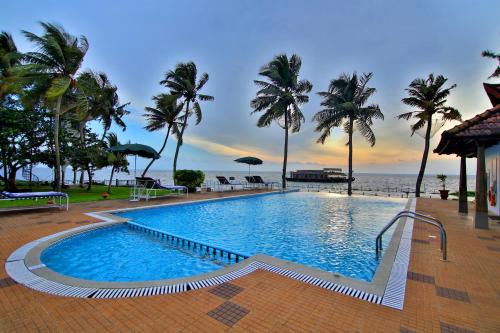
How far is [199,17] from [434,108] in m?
18.1

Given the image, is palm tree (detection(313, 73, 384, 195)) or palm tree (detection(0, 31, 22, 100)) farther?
palm tree (detection(313, 73, 384, 195))

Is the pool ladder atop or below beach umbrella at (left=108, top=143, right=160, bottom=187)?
below

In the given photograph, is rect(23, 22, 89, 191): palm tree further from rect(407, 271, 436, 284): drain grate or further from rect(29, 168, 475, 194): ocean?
rect(407, 271, 436, 284): drain grate

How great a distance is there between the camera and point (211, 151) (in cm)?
3841

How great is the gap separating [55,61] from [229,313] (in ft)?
52.9

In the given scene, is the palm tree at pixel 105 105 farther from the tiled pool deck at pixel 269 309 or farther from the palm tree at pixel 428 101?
the palm tree at pixel 428 101

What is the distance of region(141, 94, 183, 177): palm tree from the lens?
2000 centimetres

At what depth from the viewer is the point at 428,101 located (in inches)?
682

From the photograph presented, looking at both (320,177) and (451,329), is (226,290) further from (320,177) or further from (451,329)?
(320,177)

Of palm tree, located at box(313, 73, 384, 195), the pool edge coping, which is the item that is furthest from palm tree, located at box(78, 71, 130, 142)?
palm tree, located at box(313, 73, 384, 195)

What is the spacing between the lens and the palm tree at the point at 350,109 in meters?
20.1

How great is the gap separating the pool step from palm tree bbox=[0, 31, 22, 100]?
1104 cm

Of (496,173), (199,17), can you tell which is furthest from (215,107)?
(496,173)

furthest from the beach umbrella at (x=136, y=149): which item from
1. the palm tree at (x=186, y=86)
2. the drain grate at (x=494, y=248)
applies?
the drain grate at (x=494, y=248)
